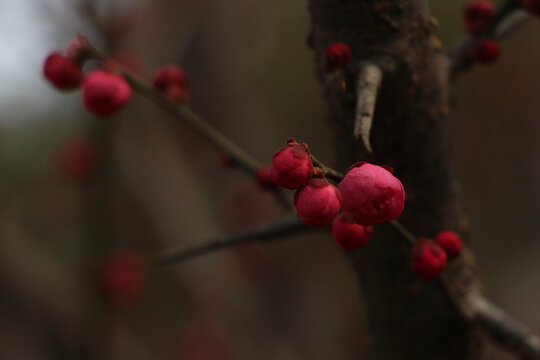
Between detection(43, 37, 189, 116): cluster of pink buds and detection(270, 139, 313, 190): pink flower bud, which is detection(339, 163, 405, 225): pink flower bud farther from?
detection(43, 37, 189, 116): cluster of pink buds

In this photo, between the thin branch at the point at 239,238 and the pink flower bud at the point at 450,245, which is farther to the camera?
the thin branch at the point at 239,238

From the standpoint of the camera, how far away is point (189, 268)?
2752 mm

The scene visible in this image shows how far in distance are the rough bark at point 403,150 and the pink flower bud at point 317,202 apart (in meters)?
0.05

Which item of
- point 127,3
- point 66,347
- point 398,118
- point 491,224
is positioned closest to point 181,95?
point 398,118

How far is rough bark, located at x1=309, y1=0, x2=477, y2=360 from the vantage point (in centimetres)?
65

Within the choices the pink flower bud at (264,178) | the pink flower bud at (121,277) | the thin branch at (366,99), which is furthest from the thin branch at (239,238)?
the pink flower bud at (121,277)

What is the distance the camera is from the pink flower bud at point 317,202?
1.53ft

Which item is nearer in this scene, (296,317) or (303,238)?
(296,317)

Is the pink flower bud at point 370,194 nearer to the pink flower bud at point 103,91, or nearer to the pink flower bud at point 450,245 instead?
the pink flower bud at point 450,245

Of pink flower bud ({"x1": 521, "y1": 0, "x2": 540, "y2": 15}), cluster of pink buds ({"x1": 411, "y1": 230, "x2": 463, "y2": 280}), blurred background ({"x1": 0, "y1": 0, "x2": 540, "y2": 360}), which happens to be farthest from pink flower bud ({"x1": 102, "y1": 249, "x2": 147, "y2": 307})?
pink flower bud ({"x1": 521, "y1": 0, "x2": 540, "y2": 15})

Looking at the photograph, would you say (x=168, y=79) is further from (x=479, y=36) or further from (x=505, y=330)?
(x=505, y=330)

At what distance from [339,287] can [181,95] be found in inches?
111

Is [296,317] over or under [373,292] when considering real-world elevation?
under

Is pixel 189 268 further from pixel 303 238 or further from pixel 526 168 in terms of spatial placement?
pixel 526 168
